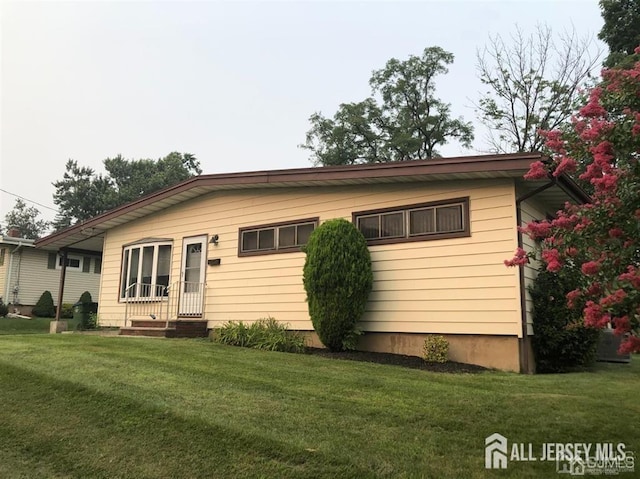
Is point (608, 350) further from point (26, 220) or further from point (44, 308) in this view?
point (26, 220)

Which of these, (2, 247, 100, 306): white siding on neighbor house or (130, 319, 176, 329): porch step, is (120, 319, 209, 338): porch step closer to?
(130, 319, 176, 329): porch step

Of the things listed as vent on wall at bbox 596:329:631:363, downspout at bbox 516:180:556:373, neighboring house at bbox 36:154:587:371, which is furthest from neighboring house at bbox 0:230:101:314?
vent on wall at bbox 596:329:631:363

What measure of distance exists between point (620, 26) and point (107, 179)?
136ft

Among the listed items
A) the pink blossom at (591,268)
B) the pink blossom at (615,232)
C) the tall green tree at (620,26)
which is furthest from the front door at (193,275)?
the tall green tree at (620,26)

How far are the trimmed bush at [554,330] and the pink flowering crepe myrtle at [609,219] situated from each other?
4.22 meters

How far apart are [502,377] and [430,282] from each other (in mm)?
2084

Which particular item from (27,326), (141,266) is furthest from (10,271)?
(141,266)

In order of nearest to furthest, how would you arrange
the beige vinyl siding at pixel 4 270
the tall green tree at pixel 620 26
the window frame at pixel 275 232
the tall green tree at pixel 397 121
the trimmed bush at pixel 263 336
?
the trimmed bush at pixel 263 336
the window frame at pixel 275 232
the tall green tree at pixel 620 26
the beige vinyl siding at pixel 4 270
the tall green tree at pixel 397 121

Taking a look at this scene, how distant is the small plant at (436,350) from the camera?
296 inches

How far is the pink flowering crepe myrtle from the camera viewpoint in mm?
3066

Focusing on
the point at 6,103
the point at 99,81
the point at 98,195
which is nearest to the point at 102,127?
the point at 6,103

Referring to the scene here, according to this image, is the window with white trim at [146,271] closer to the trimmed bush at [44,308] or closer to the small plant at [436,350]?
the small plant at [436,350]

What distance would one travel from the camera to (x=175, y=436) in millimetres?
3682

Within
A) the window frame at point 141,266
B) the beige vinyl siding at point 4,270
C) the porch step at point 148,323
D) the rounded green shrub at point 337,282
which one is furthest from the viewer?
the beige vinyl siding at point 4,270
